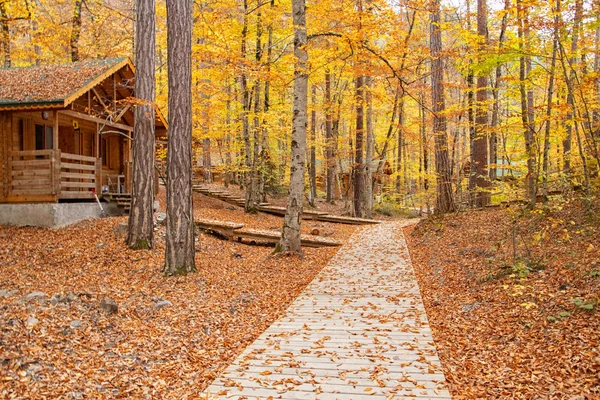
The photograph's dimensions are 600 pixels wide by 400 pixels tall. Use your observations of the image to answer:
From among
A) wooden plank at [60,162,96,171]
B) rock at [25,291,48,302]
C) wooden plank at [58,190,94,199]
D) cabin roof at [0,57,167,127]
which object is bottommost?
rock at [25,291,48,302]

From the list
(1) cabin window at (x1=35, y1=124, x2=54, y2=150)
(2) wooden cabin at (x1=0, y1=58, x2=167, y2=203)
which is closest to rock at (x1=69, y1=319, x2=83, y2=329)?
(2) wooden cabin at (x1=0, y1=58, x2=167, y2=203)

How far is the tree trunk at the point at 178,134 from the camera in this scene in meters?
8.33

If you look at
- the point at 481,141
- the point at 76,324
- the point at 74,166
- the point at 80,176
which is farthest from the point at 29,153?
the point at 481,141

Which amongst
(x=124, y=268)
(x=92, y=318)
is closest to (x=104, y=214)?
(x=124, y=268)

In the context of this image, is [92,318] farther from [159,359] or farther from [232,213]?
[232,213]

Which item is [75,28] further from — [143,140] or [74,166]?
[143,140]

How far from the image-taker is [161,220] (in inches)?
524

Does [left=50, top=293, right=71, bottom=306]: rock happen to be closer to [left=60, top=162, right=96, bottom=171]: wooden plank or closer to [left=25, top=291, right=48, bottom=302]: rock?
[left=25, top=291, right=48, bottom=302]: rock

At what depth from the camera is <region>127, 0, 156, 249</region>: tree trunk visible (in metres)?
10.7

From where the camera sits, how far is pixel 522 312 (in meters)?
5.56

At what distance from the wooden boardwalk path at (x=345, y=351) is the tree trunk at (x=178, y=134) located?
2841 mm

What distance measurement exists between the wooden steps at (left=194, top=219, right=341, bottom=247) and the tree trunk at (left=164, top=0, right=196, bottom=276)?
14.0 feet

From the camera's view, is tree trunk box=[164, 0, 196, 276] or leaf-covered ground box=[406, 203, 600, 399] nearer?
leaf-covered ground box=[406, 203, 600, 399]

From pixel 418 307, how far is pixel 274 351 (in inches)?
102
